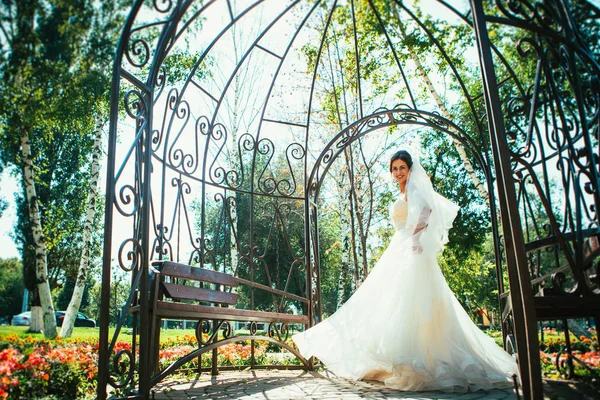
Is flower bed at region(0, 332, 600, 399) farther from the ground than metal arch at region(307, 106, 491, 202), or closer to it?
closer to it

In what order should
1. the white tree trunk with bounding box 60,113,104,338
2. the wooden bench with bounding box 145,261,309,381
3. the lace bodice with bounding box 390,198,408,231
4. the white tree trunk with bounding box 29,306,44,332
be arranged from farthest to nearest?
the white tree trunk with bounding box 60,113,104,338
the lace bodice with bounding box 390,198,408,231
the white tree trunk with bounding box 29,306,44,332
the wooden bench with bounding box 145,261,309,381

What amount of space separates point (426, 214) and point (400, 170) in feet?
2.19

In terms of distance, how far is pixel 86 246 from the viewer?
23.8 feet

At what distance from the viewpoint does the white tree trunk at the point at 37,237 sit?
124 inches

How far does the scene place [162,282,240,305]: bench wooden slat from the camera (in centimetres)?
311

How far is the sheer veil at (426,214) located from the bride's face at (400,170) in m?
0.18

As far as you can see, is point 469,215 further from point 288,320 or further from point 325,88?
point 288,320

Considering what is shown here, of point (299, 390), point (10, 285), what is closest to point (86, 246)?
point (10, 285)

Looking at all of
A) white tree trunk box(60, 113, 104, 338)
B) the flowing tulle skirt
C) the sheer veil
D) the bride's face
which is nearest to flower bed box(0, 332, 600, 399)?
the flowing tulle skirt

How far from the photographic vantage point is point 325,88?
10273mm

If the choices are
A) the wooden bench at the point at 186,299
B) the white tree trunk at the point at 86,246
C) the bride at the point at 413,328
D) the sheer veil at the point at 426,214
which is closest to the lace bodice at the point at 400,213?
the bride at the point at 413,328

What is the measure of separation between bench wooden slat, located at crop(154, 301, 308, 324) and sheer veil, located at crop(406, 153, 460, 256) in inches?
65.1

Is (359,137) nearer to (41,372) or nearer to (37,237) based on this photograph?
(37,237)

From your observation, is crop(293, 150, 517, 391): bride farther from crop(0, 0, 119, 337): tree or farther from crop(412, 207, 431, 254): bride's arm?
crop(0, 0, 119, 337): tree
